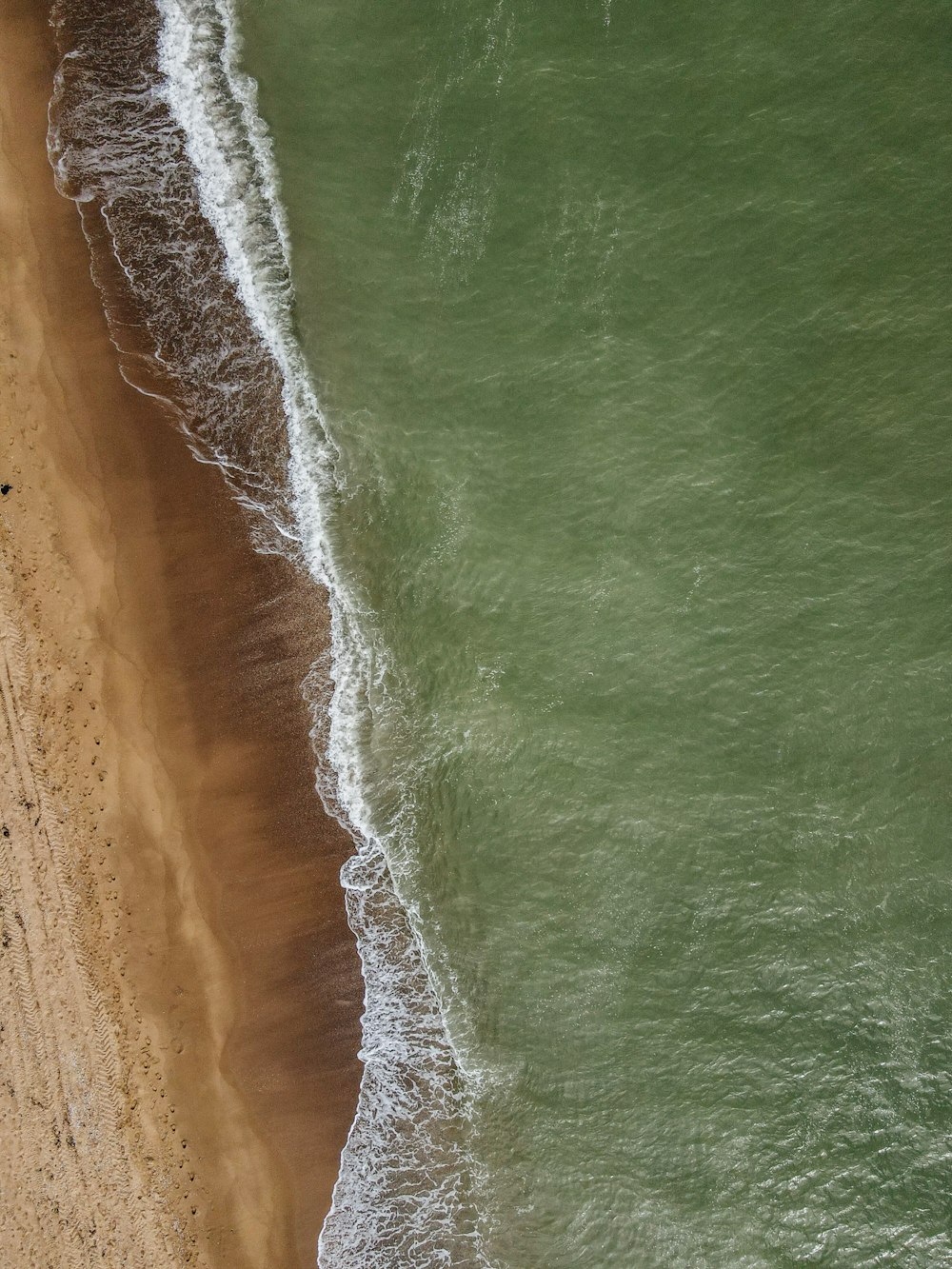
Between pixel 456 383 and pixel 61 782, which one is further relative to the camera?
pixel 456 383

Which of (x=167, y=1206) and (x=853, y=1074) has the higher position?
(x=167, y=1206)

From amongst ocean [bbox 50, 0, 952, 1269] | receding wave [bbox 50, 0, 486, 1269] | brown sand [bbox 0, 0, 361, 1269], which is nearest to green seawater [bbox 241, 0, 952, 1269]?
ocean [bbox 50, 0, 952, 1269]

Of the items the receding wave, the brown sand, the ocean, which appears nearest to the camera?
the brown sand

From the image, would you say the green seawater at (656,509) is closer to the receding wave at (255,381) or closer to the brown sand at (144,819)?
the receding wave at (255,381)

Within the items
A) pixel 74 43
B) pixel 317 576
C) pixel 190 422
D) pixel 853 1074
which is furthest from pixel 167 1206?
pixel 74 43

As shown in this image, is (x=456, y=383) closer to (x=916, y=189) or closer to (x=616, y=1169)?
(x=916, y=189)

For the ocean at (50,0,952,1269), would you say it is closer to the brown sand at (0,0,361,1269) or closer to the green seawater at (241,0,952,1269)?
the green seawater at (241,0,952,1269)

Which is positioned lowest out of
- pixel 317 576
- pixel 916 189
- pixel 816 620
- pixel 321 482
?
pixel 816 620
